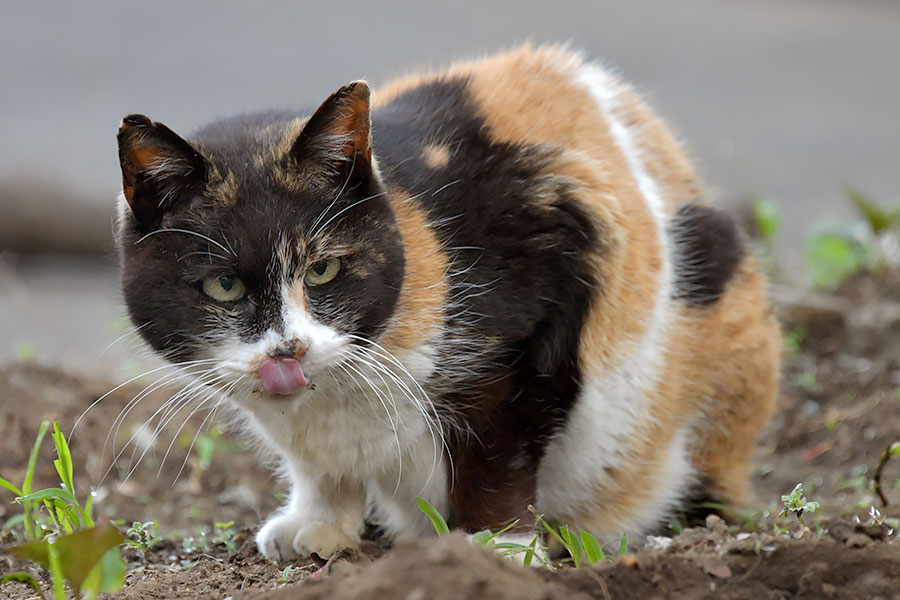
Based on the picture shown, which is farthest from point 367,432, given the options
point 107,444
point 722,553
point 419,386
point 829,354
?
point 829,354

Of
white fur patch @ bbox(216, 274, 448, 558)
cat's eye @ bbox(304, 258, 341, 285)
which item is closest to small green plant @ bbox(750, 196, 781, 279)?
white fur patch @ bbox(216, 274, 448, 558)

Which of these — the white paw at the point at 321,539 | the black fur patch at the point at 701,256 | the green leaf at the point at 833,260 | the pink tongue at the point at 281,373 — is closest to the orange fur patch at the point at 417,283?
the pink tongue at the point at 281,373

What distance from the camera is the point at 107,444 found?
13.3ft

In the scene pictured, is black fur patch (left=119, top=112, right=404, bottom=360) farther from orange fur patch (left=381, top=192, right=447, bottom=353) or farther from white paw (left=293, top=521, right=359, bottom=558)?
white paw (left=293, top=521, right=359, bottom=558)

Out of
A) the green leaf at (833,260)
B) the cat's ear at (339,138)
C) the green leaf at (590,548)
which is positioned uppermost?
the cat's ear at (339,138)

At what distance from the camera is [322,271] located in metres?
2.59

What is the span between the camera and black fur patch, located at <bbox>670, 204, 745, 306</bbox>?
3.42m

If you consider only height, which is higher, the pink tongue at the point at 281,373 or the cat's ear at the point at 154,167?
the cat's ear at the point at 154,167

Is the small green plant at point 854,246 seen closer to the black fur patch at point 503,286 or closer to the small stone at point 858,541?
the black fur patch at point 503,286

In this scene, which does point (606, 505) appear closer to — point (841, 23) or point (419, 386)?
point (419, 386)

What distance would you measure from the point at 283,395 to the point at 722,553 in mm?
1009

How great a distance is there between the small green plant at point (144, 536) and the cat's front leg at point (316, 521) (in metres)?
0.28

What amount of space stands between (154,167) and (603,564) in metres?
1.33

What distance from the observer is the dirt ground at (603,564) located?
1.99 meters
